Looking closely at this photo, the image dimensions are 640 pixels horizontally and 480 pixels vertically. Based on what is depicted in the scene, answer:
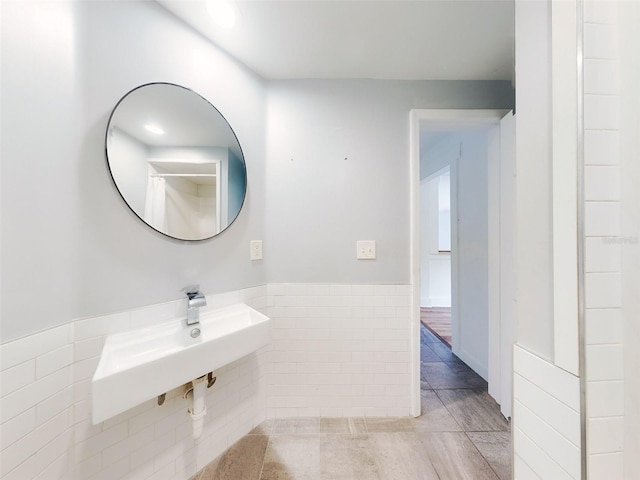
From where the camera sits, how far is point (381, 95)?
1576 mm

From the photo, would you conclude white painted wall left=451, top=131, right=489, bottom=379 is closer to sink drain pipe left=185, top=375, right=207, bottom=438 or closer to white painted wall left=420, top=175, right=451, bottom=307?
white painted wall left=420, top=175, right=451, bottom=307

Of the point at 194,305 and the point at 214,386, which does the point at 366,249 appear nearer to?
the point at 194,305

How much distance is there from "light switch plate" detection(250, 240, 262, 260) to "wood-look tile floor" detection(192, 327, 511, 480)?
1075 mm

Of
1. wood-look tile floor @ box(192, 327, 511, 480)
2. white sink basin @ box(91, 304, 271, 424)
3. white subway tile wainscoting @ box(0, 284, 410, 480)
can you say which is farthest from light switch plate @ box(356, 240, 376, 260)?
wood-look tile floor @ box(192, 327, 511, 480)

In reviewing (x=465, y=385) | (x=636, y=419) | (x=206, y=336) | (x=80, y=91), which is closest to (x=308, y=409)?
(x=206, y=336)

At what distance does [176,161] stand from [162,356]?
34.7 inches

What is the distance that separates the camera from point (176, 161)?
3.79ft

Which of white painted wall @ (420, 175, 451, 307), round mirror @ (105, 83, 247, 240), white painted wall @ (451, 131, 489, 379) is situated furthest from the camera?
white painted wall @ (420, 175, 451, 307)

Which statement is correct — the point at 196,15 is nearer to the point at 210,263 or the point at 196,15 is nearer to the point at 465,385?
the point at 210,263

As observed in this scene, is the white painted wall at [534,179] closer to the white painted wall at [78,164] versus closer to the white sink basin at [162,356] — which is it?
the white sink basin at [162,356]

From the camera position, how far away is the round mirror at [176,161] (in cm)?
99

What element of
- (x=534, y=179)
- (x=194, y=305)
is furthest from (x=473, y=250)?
(x=194, y=305)

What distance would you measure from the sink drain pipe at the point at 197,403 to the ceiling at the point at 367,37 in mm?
1745

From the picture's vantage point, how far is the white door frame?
5.06 feet
